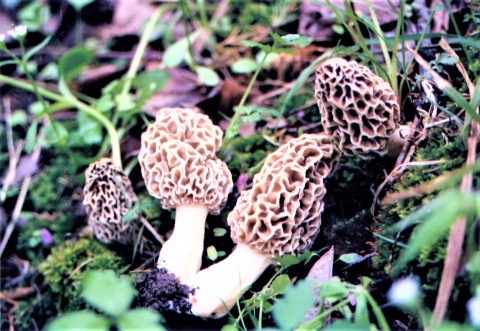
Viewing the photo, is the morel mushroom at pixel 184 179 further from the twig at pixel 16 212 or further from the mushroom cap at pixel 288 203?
the twig at pixel 16 212

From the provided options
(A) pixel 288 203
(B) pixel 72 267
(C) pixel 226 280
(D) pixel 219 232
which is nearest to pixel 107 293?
(C) pixel 226 280

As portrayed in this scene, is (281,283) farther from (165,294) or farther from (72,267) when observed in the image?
(72,267)

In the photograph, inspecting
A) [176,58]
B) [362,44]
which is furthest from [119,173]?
[362,44]

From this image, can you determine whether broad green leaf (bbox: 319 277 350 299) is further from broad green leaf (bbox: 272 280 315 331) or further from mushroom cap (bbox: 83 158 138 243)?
mushroom cap (bbox: 83 158 138 243)

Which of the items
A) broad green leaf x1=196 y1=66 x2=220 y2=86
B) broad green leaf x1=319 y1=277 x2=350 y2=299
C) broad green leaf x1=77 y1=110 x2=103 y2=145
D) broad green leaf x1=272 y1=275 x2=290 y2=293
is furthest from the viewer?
broad green leaf x1=196 y1=66 x2=220 y2=86

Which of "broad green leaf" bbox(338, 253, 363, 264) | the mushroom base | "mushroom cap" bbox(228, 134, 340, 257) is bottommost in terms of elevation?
the mushroom base

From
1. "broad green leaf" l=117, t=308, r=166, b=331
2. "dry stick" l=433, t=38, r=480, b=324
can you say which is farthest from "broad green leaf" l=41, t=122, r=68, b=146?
"dry stick" l=433, t=38, r=480, b=324
